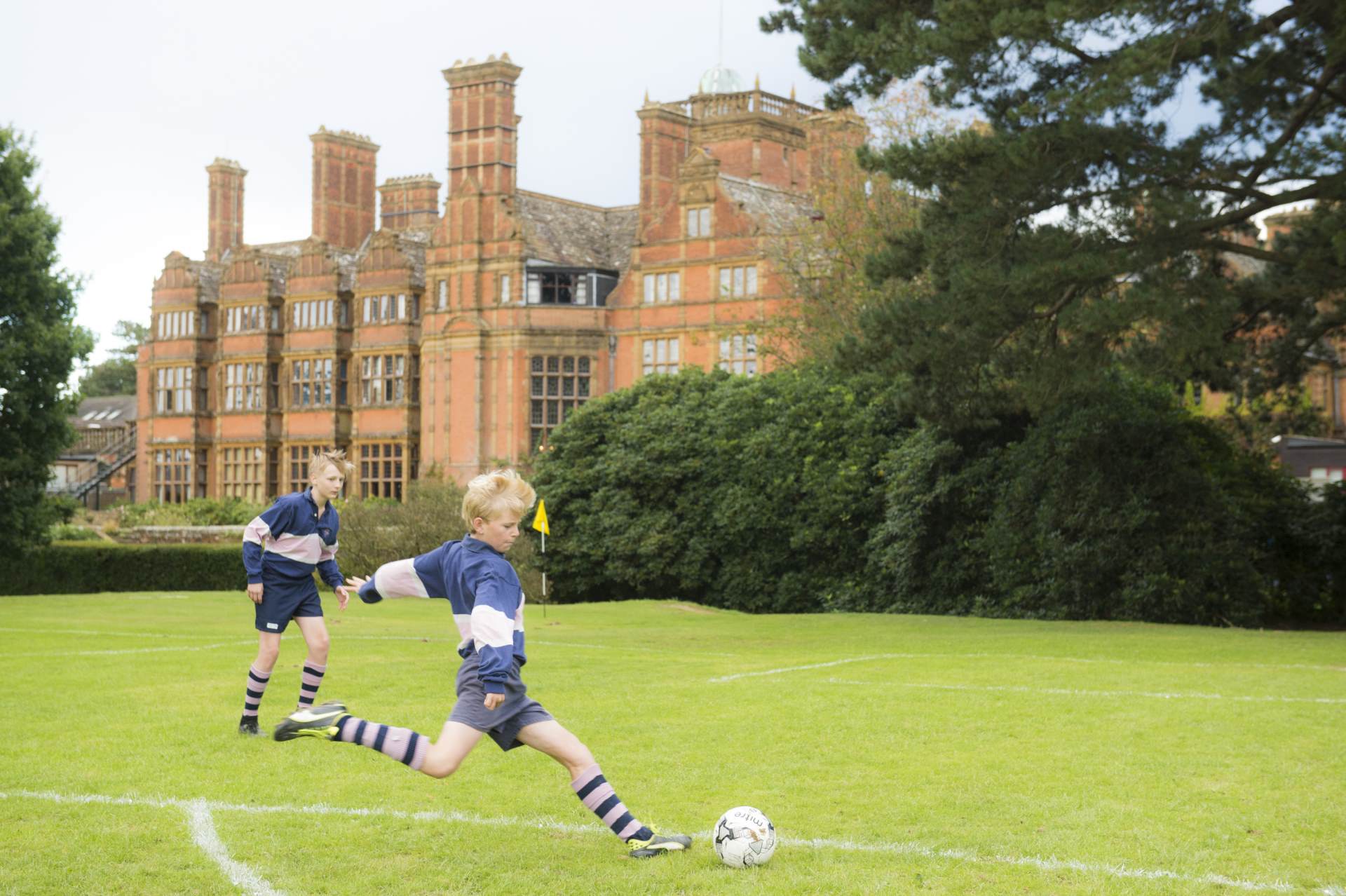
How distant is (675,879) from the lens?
21.3ft

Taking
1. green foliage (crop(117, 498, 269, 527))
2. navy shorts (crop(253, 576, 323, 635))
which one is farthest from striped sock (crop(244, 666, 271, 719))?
green foliage (crop(117, 498, 269, 527))

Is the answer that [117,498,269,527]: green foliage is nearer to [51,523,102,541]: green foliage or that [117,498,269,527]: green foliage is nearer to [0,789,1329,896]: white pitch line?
[51,523,102,541]: green foliage

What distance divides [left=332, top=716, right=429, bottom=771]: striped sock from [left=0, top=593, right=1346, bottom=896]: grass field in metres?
0.51

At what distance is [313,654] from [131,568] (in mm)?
29394

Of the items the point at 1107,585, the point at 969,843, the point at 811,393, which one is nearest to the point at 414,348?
the point at 811,393

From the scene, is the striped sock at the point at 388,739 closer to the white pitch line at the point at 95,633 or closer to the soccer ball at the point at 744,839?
the soccer ball at the point at 744,839

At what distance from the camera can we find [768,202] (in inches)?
2074

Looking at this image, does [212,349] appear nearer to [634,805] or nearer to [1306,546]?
[1306,546]

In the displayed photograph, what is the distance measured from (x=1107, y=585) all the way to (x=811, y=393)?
820 cm

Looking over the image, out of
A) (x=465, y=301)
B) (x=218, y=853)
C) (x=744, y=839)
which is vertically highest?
(x=465, y=301)

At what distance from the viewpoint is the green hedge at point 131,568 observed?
37.1 meters

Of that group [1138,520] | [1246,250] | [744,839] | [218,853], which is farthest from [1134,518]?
[218,853]

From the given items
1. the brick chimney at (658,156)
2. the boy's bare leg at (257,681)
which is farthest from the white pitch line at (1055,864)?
the brick chimney at (658,156)

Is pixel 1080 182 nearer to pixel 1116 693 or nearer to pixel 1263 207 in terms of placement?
pixel 1263 207
